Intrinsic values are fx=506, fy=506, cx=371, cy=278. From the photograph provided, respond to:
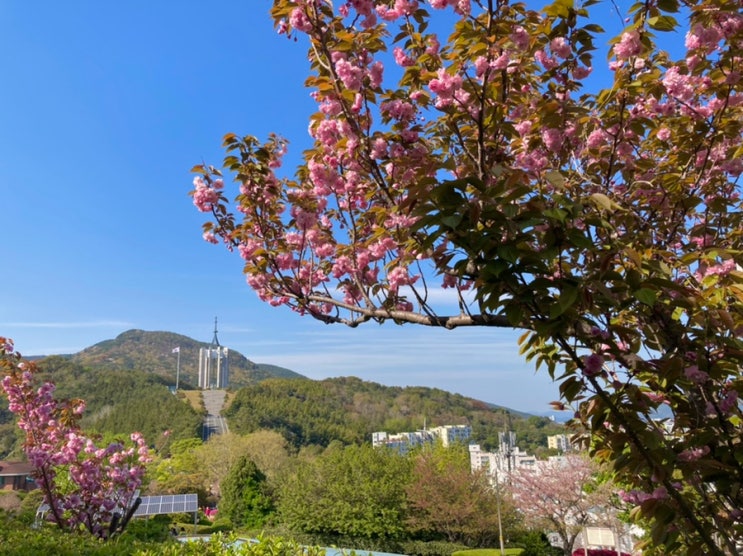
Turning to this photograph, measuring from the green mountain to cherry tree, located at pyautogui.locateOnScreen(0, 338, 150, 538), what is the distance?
12141 cm

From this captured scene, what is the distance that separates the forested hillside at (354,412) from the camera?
57.3 m

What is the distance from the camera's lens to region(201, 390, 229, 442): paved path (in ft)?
192

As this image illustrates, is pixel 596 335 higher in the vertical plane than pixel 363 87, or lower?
lower

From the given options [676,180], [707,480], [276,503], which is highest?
[676,180]

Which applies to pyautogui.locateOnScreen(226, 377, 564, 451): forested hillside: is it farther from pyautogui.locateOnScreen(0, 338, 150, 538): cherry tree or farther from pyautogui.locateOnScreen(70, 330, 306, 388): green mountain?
pyautogui.locateOnScreen(70, 330, 306, 388): green mountain

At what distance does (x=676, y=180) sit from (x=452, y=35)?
1114mm

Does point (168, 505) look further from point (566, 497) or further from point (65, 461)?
point (566, 497)

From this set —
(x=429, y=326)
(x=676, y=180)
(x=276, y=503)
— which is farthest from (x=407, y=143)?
(x=276, y=503)

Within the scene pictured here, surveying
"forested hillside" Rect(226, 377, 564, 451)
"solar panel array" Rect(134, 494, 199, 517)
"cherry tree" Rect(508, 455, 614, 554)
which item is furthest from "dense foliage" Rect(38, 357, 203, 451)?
"cherry tree" Rect(508, 455, 614, 554)

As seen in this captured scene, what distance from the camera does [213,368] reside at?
4240 inches

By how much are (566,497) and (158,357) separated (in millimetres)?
143411

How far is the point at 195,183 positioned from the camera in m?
2.76

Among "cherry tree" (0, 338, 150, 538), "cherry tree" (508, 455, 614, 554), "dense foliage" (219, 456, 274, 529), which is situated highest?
"cherry tree" (0, 338, 150, 538)

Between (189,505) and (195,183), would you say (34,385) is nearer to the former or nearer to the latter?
(195,183)
